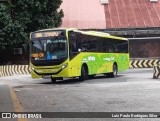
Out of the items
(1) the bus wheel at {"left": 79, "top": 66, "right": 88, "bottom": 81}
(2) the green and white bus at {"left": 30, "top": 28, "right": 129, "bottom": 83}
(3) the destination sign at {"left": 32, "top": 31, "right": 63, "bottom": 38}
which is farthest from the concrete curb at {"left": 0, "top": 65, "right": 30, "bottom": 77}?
(3) the destination sign at {"left": 32, "top": 31, "right": 63, "bottom": 38}

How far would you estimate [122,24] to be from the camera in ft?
161

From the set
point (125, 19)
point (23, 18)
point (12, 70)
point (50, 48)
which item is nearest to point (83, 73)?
point (50, 48)

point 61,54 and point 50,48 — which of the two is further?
point 50,48

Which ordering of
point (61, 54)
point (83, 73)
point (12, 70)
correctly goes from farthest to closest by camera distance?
1. point (12, 70)
2. point (83, 73)
3. point (61, 54)

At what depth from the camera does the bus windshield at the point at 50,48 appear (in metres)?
22.5

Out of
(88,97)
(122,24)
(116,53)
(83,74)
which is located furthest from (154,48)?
(88,97)

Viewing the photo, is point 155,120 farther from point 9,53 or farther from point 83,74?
point 9,53

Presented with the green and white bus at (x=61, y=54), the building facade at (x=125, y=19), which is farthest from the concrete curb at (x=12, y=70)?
the building facade at (x=125, y=19)

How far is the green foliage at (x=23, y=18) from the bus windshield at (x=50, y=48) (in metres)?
14.2

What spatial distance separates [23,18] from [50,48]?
16.8 metres

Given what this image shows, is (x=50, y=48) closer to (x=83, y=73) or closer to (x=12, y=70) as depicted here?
(x=83, y=73)

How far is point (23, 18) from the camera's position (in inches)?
1526

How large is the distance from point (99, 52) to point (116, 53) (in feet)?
10.3

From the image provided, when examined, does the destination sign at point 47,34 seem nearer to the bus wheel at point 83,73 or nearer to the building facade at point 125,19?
the bus wheel at point 83,73
